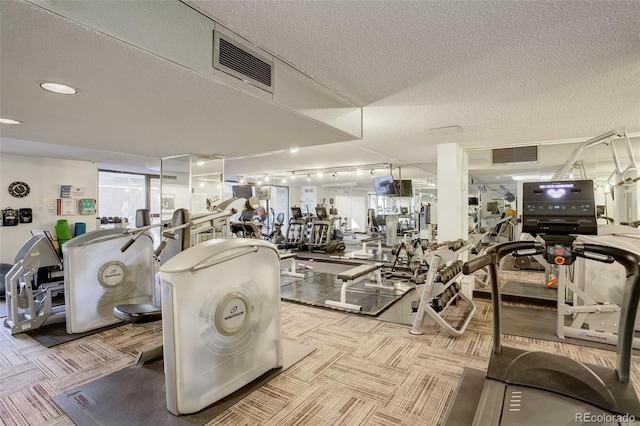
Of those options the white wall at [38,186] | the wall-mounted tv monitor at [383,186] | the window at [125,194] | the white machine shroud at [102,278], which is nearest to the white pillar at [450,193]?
the wall-mounted tv monitor at [383,186]

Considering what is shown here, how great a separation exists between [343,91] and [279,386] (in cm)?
254

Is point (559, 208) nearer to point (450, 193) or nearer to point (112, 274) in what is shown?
point (450, 193)

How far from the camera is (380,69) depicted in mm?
2342

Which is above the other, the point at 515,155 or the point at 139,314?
the point at 515,155

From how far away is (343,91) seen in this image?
9.18 feet

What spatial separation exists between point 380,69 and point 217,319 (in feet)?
7.20

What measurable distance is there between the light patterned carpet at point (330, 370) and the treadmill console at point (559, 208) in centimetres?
143

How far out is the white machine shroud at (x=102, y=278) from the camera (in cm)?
368

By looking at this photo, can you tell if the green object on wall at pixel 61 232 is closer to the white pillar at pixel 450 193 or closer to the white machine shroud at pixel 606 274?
the white pillar at pixel 450 193

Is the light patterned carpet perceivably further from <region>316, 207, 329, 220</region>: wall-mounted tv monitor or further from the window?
<region>316, 207, 329, 220</region>: wall-mounted tv monitor

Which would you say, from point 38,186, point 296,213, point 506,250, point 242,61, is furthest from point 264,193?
point 506,250

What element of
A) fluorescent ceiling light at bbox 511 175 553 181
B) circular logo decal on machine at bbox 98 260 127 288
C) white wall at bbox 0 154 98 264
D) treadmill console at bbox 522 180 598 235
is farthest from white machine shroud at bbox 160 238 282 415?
white wall at bbox 0 154 98 264

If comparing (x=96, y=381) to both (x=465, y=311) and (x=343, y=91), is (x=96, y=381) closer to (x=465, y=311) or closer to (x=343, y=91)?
(x=343, y=91)

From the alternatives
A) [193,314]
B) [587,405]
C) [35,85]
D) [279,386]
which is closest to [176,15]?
[35,85]
